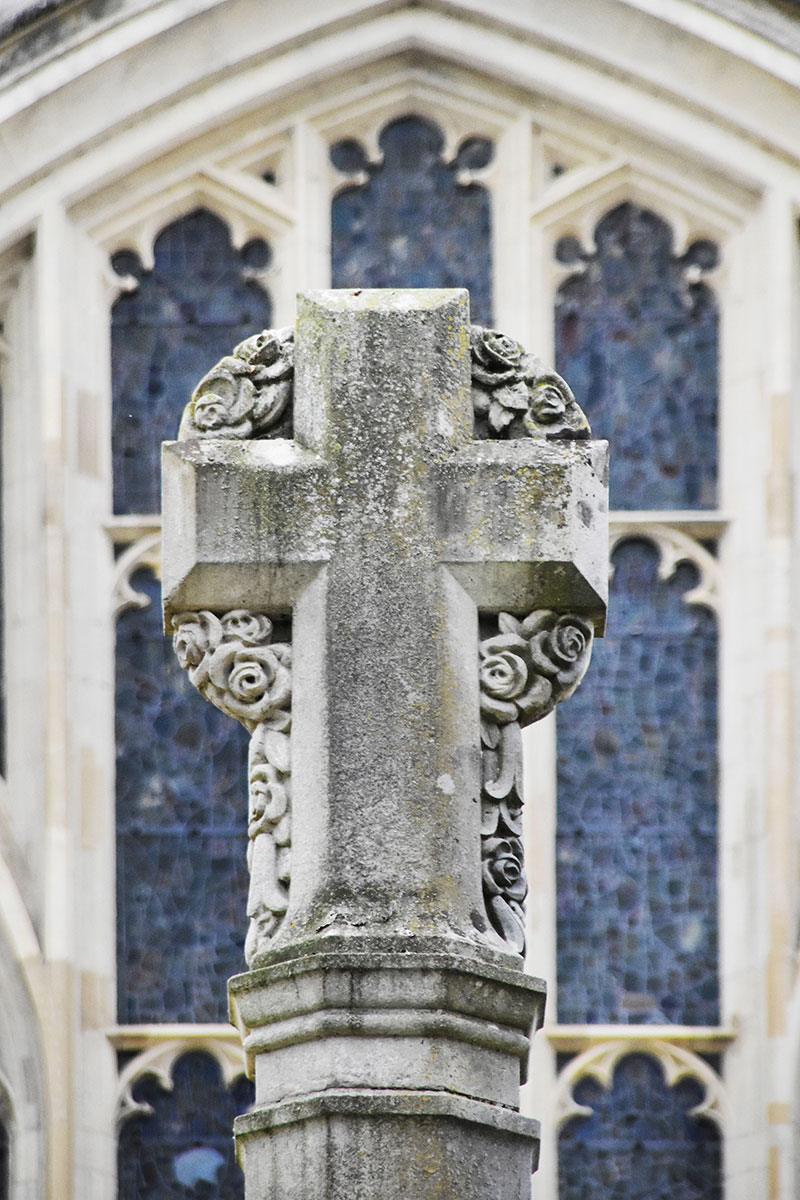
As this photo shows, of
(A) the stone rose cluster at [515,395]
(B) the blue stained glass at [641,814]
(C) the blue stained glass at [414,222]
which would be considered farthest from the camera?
(C) the blue stained glass at [414,222]

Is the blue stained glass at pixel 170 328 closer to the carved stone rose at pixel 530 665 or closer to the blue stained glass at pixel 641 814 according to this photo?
the blue stained glass at pixel 641 814

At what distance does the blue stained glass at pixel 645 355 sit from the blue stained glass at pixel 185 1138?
254cm

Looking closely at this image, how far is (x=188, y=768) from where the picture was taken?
1177 cm

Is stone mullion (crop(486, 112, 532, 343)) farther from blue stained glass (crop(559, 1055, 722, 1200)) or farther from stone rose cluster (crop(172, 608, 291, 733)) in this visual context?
stone rose cluster (crop(172, 608, 291, 733))

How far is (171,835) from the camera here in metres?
11.7

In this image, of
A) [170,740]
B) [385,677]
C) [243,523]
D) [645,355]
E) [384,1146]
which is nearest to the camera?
[384,1146]

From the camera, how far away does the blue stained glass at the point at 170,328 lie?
12.0m

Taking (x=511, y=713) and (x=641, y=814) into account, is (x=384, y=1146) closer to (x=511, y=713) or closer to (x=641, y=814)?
(x=511, y=713)

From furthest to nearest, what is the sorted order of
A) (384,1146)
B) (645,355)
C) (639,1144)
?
(645,355) → (639,1144) → (384,1146)

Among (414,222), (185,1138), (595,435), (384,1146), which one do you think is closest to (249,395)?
(384,1146)

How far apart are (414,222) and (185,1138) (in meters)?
3.52

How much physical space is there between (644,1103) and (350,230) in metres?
3.44

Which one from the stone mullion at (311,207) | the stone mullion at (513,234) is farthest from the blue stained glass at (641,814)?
the stone mullion at (311,207)

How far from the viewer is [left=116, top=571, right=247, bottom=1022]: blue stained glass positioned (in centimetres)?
1159
